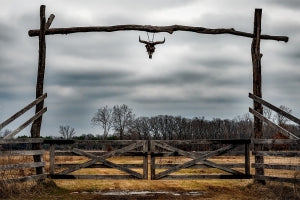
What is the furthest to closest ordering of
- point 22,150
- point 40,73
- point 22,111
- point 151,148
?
point 40,73 → point 151,148 → point 22,111 → point 22,150

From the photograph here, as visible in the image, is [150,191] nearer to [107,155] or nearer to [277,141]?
[107,155]

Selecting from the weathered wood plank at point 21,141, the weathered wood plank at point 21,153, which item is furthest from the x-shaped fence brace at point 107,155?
the weathered wood plank at point 21,141

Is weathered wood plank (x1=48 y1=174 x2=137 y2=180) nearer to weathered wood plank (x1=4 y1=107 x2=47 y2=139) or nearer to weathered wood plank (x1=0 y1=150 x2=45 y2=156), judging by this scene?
weathered wood plank (x1=0 y1=150 x2=45 y2=156)

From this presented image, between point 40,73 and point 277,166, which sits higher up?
point 40,73

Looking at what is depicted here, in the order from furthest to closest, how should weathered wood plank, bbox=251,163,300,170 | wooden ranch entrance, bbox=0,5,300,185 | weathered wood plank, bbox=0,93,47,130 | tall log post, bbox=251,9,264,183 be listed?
tall log post, bbox=251,9,264,183, wooden ranch entrance, bbox=0,5,300,185, weathered wood plank, bbox=0,93,47,130, weathered wood plank, bbox=251,163,300,170

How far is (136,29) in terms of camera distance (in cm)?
1581

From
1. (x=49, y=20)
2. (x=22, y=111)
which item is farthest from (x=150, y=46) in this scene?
(x=22, y=111)

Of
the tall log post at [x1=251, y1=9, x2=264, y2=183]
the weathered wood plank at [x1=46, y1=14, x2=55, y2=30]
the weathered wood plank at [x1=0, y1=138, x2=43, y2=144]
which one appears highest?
the weathered wood plank at [x1=46, y1=14, x2=55, y2=30]

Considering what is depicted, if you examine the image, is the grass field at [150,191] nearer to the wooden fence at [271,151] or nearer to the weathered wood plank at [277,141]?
the wooden fence at [271,151]

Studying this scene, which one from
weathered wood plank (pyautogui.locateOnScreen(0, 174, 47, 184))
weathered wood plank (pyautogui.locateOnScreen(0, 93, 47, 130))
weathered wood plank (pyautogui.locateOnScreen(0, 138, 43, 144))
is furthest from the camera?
weathered wood plank (pyautogui.locateOnScreen(0, 93, 47, 130))

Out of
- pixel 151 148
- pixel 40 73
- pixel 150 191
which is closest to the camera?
pixel 150 191

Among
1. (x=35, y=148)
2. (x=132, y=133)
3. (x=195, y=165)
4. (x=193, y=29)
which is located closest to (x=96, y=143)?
(x=35, y=148)

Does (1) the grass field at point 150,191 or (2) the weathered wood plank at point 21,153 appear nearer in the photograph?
(1) the grass field at point 150,191

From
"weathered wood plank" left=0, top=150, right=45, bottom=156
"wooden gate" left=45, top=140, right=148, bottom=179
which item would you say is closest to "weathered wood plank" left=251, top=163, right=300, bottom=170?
"wooden gate" left=45, top=140, right=148, bottom=179
